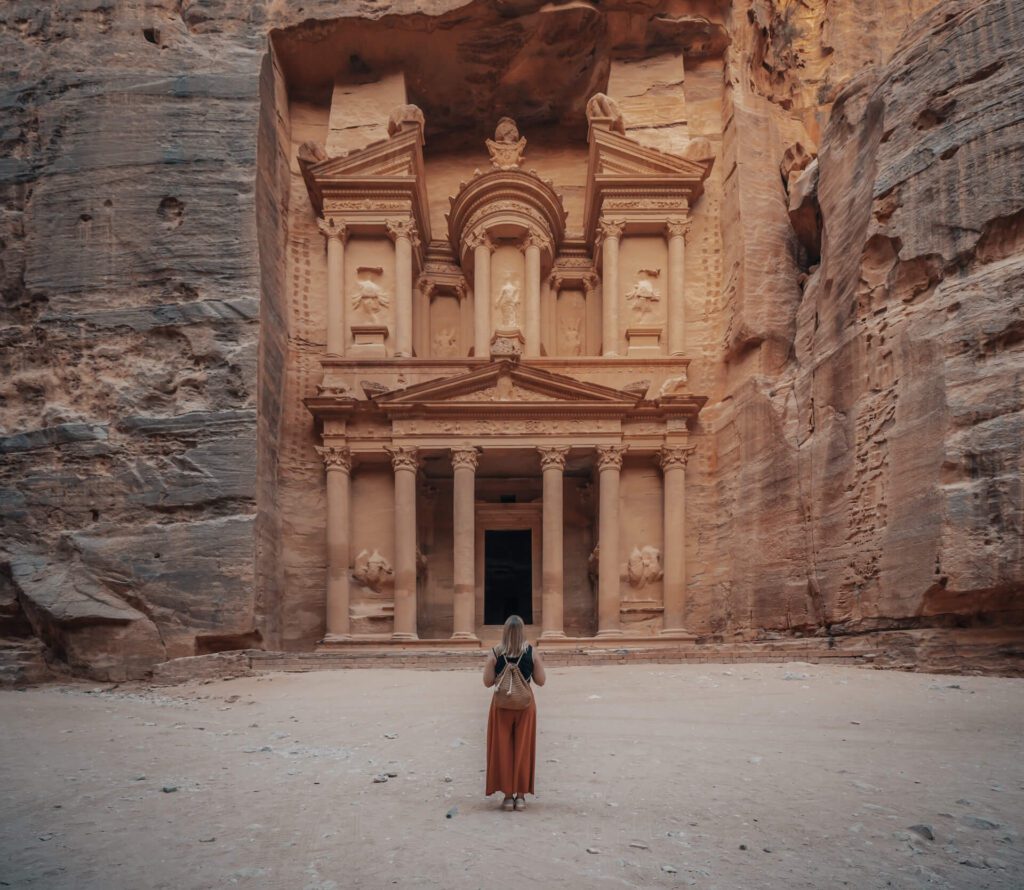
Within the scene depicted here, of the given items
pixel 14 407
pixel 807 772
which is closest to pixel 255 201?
pixel 14 407

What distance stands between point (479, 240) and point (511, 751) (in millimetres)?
18056

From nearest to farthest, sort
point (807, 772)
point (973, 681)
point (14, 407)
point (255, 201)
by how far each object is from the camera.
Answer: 1. point (807, 772)
2. point (973, 681)
3. point (14, 407)
4. point (255, 201)

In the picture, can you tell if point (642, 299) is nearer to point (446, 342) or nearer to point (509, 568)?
point (446, 342)

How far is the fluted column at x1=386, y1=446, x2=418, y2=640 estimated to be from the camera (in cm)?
1931

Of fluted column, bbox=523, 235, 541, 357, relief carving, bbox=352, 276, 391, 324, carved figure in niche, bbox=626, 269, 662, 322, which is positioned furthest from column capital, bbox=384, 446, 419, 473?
carved figure in niche, bbox=626, 269, 662, 322

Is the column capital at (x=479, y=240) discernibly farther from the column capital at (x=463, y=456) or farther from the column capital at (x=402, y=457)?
the column capital at (x=402, y=457)

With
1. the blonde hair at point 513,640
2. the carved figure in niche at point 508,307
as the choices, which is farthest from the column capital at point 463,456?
the blonde hair at point 513,640

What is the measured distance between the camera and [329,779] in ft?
22.6

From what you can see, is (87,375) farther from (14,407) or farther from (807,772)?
(807,772)

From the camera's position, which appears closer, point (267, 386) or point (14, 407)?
point (14, 407)

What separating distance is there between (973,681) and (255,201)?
16.3m

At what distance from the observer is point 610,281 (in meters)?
21.8

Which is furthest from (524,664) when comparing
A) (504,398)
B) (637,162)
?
(637,162)

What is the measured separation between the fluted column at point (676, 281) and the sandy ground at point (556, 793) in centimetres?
1188
